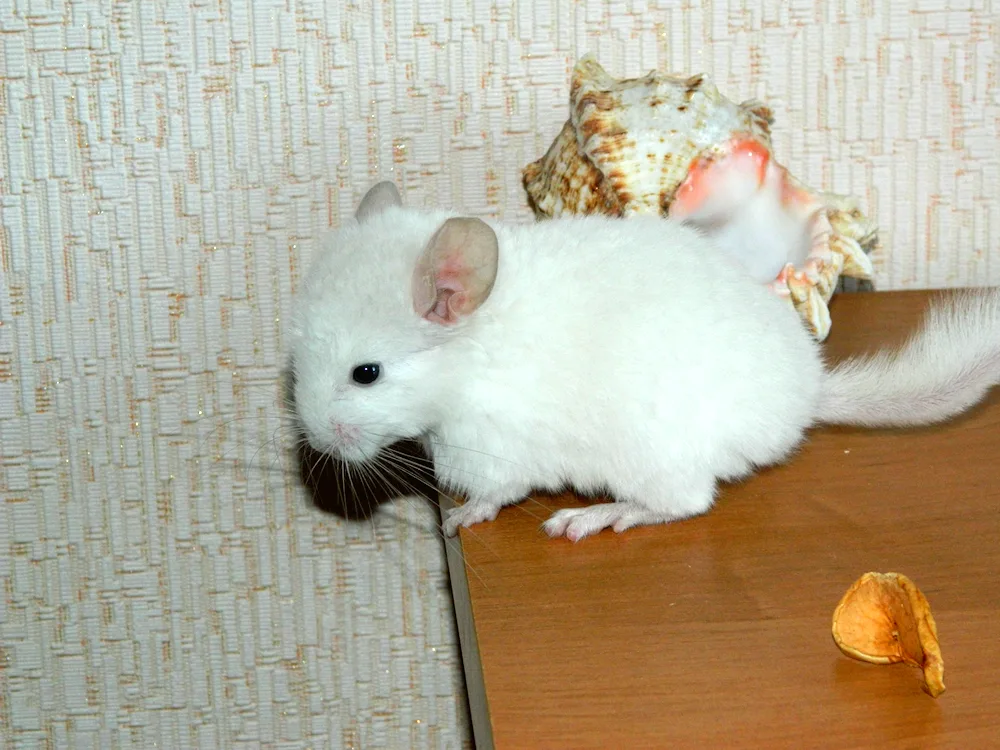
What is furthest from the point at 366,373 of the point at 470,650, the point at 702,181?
the point at 702,181

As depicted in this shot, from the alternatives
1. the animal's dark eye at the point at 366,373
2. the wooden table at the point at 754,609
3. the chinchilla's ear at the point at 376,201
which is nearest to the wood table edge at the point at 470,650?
the wooden table at the point at 754,609

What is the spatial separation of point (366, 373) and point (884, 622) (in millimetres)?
351

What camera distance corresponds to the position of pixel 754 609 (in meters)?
0.62

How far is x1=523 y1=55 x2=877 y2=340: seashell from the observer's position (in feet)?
2.82

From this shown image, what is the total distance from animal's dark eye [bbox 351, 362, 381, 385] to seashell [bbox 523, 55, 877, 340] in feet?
0.86

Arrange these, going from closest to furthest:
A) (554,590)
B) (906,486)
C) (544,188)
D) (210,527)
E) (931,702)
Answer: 1. (931,702)
2. (554,590)
3. (906,486)
4. (544,188)
5. (210,527)

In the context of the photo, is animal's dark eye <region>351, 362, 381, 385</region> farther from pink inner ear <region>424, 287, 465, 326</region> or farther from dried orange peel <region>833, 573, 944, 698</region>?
dried orange peel <region>833, 573, 944, 698</region>

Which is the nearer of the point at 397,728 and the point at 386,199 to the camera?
the point at 386,199

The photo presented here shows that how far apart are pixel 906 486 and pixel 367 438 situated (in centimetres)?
38

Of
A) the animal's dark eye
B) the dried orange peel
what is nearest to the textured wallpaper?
the animal's dark eye

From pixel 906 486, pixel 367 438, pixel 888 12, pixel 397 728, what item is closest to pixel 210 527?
pixel 397 728

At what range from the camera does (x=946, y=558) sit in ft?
2.17

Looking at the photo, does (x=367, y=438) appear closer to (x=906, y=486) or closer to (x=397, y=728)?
(x=906, y=486)

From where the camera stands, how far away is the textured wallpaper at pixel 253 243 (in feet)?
3.24
